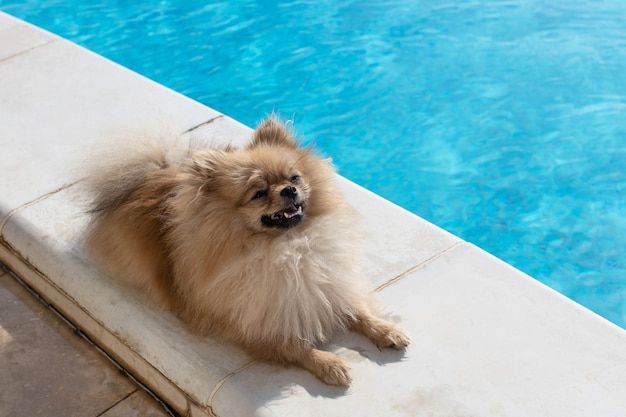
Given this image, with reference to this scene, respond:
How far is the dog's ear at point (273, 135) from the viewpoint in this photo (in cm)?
259

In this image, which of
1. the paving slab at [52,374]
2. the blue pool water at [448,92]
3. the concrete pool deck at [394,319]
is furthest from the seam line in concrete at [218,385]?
the blue pool water at [448,92]

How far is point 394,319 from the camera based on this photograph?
2.68 metres

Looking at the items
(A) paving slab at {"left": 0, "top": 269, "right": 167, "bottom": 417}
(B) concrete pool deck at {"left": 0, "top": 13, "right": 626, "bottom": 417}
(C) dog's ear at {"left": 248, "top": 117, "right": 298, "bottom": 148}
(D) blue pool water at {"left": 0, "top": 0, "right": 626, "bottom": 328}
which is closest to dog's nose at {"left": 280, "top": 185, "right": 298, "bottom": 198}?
(C) dog's ear at {"left": 248, "top": 117, "right": 298, "bottom": 148}

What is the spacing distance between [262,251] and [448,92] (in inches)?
133

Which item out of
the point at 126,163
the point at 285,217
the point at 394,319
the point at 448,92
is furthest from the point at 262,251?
the point at 448,92

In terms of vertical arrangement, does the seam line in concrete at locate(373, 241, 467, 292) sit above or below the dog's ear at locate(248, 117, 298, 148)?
below

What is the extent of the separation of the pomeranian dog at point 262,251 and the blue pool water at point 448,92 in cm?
191

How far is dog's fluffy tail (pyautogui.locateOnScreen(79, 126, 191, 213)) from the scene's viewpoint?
2.78 metres

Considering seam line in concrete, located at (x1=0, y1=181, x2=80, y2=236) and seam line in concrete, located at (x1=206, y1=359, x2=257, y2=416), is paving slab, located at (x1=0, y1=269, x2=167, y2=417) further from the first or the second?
seam line in concrete, located at (x1=0, y1=181, x2=80, y2=236)

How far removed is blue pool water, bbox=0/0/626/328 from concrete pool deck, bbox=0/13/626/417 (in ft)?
4.39

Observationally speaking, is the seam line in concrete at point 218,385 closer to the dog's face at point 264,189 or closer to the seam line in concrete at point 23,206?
the dog's face at point 264,189

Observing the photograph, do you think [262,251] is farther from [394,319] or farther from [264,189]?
[394,319]

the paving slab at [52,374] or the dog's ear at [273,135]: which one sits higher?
the dog's ear at [273,135]

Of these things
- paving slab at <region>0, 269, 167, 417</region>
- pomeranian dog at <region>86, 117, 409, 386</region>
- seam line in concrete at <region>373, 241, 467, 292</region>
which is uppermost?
pomeranian dog at <region>86, 117, 409, 386</region>
